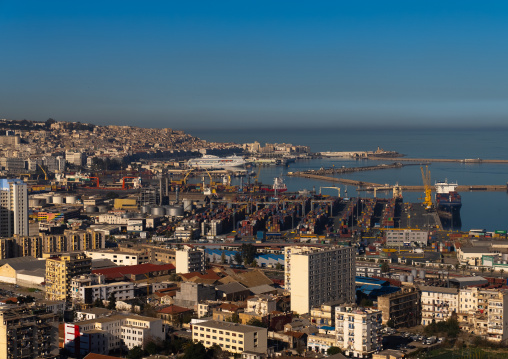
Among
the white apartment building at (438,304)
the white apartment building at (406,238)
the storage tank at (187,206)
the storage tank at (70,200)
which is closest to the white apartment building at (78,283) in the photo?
the white apartment building at (438,304)

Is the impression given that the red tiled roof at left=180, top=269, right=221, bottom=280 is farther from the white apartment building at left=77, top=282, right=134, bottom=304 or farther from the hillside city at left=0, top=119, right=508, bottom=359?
the white apartment building at left=77, top=282, right=134, bottom=304

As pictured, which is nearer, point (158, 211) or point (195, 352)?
point (195, 352)

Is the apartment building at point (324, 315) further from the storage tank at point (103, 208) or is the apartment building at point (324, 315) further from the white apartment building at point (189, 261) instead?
the storage tank at point (103, 208)

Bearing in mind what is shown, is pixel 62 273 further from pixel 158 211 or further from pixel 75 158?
pixel 75 158

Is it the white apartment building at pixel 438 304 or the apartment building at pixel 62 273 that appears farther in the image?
the apartment building at pixel 62 273

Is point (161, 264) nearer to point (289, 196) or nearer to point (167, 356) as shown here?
point (167, 356)

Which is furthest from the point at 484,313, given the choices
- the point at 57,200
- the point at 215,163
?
the point at 215,163
